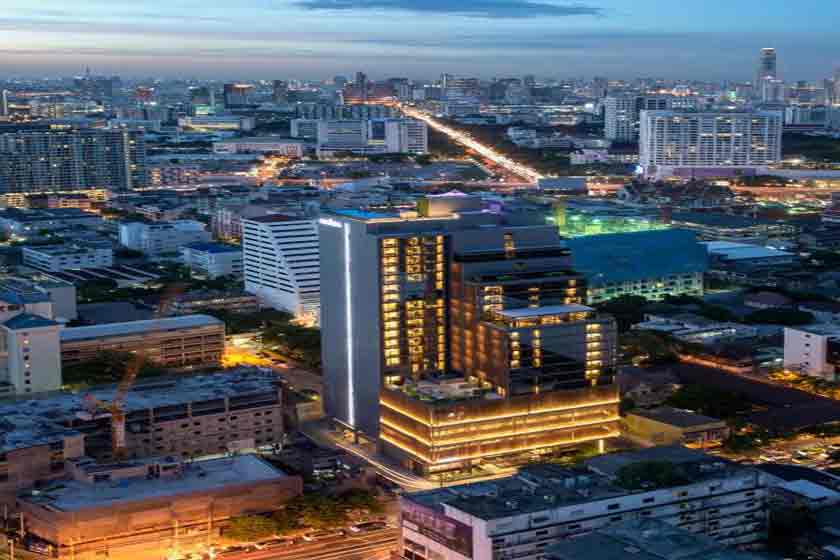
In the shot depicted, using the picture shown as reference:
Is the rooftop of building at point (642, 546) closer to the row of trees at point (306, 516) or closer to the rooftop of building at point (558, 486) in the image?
the rooftop of building at point (558, 486)

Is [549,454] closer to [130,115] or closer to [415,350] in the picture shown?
[415,350]

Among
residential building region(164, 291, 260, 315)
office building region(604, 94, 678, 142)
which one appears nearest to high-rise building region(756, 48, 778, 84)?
office building region(604, 94, 678, 142)

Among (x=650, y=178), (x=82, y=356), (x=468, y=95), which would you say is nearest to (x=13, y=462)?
(x=82, y=356)

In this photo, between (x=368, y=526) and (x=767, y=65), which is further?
(x=767, y=65)

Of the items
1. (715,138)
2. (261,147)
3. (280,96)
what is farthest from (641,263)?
(280,96)

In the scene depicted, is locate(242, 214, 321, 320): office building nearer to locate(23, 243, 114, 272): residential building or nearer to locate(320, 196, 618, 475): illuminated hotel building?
locate(23, 243, 114, 272): residential building

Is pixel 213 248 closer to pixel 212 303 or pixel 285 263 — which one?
pixel 212 303
